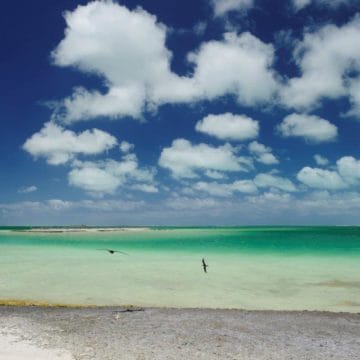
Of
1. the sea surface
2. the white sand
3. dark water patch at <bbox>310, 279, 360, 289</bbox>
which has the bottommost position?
dark water patch at <bbox>310, 279, 360, 289</bbox>

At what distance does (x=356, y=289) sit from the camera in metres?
23.2

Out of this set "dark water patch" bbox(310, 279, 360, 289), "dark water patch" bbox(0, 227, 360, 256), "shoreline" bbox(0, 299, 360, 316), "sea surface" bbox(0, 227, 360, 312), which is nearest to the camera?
"shoreline" bbox(0, 299, 360, 316)

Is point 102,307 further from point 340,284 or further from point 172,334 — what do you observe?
point 340,284

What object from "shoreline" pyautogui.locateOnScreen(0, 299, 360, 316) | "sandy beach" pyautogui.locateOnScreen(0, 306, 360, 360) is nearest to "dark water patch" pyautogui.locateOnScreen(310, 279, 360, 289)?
"shoreline" pyautogui.locateOnScreen(0, 299, 360, 316)

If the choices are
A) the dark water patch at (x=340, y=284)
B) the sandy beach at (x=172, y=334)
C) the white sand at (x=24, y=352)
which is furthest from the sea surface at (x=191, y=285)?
the white sand at (x=24, y=352)

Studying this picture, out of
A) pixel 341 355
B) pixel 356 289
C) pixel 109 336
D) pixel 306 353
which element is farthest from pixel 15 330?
pixel 356 289

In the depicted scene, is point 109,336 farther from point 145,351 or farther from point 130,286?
point 130,286

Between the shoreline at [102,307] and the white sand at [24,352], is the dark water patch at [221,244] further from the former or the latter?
the white sand at [24,352]

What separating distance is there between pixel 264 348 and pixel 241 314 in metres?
4.54

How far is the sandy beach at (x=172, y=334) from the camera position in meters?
11.0

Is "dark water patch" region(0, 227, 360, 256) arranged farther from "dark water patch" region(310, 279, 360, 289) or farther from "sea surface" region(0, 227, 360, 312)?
"dark water patch" region(310, 279, 360, 289)

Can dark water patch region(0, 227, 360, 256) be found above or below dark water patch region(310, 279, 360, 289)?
above

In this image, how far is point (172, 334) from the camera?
12992 millimetres

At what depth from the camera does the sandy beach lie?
11.0 meters
